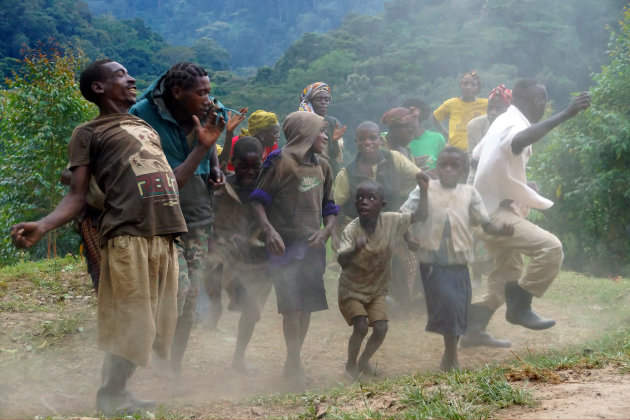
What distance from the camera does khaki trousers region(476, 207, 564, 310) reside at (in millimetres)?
5652

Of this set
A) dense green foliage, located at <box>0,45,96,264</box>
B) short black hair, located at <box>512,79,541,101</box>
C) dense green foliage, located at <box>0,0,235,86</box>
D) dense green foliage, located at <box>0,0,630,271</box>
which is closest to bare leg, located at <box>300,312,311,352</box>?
short black hair, located at <box>512,79,541,101</box>

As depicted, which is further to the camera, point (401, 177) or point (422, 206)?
point (401, 177)

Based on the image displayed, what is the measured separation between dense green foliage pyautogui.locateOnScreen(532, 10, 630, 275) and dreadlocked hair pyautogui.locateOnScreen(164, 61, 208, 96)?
926 centimetres

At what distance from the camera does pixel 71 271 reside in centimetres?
762

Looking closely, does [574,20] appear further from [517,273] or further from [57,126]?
[517,273]

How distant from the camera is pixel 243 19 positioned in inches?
2840

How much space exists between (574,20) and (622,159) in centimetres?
2451

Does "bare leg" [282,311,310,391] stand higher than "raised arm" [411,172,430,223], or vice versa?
"raised arm" [411,172,430,223]

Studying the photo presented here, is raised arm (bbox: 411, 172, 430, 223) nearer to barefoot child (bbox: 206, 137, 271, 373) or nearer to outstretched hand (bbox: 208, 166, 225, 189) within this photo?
barefoot child (bbox: 206, 137, 271, 373)

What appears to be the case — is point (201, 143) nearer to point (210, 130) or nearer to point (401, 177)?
point (210, 130)

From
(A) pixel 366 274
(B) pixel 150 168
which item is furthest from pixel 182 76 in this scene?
(A) pixel 366 274

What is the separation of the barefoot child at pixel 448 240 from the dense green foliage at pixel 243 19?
202 ft

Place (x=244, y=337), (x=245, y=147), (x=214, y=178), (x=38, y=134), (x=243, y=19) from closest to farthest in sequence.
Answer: (x=214, y=178) < (x=244, y=337) < (x=245, y=147) < (x=38, y=134) < (x=243, y=19)

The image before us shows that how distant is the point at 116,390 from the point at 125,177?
1.18 metres
